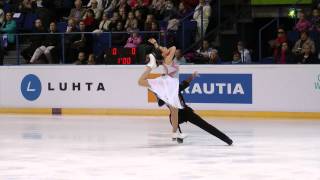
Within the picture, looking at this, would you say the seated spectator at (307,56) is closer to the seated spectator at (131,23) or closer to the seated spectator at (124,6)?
the seated spectator at (131,23)

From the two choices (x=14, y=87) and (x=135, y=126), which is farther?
(x=14, y=87)

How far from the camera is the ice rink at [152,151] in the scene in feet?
31.6

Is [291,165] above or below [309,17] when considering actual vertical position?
below

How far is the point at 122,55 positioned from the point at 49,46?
289 cm

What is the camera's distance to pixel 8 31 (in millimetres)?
23938

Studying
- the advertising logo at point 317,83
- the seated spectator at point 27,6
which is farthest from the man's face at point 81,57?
the advertising logo at point 317,83

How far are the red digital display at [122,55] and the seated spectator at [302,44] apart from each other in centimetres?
390

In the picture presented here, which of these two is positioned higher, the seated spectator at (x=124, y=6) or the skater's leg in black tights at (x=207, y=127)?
the seated spectator at (x=124, y=6)

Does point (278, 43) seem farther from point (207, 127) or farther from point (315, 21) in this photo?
point (207, 127)

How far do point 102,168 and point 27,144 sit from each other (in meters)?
3.42

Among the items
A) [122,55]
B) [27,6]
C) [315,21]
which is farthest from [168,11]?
[27,6]

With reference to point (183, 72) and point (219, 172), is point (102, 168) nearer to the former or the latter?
point (219, 172)

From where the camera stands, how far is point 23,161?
10.9 m

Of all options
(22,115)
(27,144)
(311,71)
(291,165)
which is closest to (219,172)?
(291,165)
